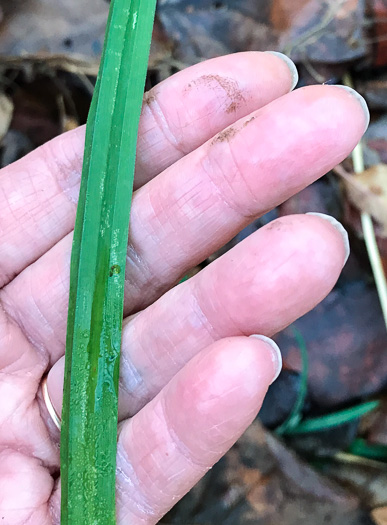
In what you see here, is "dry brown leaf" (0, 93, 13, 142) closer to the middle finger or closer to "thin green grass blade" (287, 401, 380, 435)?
the middle finger

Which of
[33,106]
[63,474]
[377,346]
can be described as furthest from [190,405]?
[33,106]

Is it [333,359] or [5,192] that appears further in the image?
[333,359]

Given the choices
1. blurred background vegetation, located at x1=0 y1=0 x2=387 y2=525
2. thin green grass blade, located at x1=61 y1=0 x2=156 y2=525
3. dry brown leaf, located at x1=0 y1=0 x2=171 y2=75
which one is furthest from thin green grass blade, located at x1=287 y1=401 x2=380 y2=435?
dry brown leaf, located at x1=0 y1=0 x2=171 y2=75

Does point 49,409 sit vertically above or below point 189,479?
above

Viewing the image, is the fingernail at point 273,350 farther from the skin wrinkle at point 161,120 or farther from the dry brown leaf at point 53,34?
the dry brown leaf at point 53,34

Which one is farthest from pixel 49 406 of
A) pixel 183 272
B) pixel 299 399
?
pixel 299 399

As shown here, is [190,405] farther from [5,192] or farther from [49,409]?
[5,192]

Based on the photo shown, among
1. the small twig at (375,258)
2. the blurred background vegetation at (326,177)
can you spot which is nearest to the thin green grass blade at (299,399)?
the blurred background vegetation at (326,177)

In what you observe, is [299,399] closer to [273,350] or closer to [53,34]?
[273,350]
